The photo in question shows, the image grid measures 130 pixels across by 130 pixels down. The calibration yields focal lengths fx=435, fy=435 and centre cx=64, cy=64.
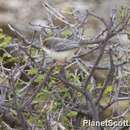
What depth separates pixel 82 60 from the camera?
7.36 feet

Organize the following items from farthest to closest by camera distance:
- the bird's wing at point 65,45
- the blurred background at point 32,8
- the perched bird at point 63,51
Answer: the blurred background at point 32,8
the bird's wing at point 65,45
the perched bird at point 63,51

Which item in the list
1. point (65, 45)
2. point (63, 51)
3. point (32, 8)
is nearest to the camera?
point (63, 51)

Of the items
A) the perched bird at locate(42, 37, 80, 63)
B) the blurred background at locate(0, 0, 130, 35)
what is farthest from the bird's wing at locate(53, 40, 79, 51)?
the blurred background at locate(0, 0, 130, 35)

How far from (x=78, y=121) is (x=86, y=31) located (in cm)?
51

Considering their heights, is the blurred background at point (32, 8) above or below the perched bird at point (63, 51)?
above

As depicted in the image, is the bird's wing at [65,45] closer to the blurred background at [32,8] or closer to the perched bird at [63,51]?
the perched bird at [63,51]

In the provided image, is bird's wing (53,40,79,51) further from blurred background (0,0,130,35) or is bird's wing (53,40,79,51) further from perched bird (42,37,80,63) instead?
blurred background (0,0,130,35)

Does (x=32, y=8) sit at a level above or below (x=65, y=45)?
above

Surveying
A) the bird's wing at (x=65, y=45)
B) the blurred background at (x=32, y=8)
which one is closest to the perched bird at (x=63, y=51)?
the bird's wing at (x=65, y=45)

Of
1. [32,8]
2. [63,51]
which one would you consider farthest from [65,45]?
[32,8]

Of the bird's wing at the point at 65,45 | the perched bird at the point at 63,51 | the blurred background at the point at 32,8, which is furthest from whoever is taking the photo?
the blurred background at the point at 32,8

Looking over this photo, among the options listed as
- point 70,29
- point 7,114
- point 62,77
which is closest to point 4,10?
point 70,29

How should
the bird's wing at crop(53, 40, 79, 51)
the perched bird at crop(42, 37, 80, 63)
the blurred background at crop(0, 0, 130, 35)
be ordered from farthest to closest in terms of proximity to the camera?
1. the blurred background at crop(0, 0, 130, 35)
2. the bird's wing at crop(53, 40, 79, 51)
3. the perched bird at crop(42, 37, 80, 63)

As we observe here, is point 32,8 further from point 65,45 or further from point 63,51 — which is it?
point 63,51
